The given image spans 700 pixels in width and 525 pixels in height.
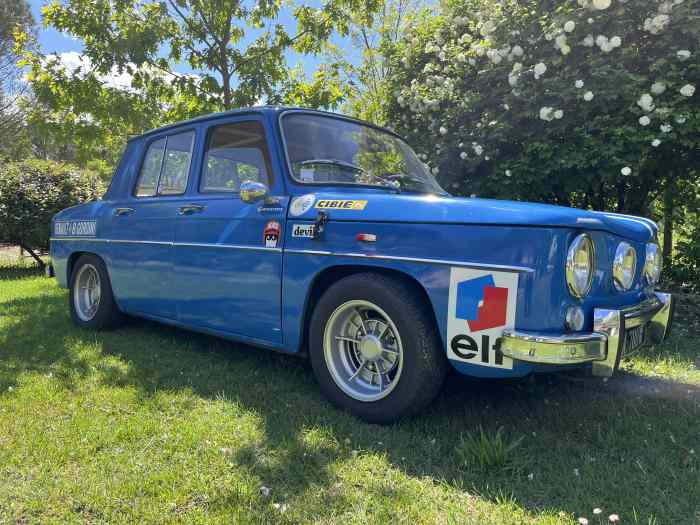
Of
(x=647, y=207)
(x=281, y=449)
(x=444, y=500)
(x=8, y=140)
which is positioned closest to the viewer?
(x=444, y=500)

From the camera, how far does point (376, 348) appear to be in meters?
2.79

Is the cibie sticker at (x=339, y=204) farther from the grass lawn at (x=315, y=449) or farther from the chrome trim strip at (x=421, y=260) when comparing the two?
the grass lawn at (x=315, y=449)

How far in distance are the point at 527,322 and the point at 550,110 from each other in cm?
386

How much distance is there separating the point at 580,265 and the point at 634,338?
2.05ft

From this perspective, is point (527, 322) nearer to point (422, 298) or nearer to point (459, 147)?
point (422, 298)

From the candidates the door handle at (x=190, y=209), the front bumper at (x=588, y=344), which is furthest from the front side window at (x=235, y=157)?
the front bumper at (x=588, y=344)

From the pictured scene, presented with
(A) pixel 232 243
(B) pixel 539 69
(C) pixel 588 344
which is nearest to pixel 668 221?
(B) pixel 539 69

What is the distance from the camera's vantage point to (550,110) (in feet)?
17.6

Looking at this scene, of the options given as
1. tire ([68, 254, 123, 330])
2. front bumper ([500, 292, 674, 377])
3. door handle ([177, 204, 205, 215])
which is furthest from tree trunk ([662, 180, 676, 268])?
tire ([68, 254, 123, 330])

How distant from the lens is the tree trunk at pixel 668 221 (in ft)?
21.7

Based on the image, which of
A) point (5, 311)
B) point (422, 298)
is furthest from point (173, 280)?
point (5, 311)

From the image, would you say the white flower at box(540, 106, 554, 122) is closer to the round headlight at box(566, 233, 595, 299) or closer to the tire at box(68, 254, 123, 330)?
the round headlight at box(566, 233, 595, 299)

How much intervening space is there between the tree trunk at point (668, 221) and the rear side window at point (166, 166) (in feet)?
18.8

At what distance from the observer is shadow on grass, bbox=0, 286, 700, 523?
2.17 metres
